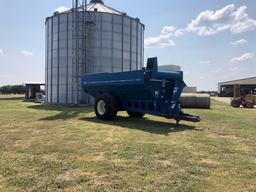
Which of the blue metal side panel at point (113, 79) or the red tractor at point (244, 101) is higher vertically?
the blue metal side panel at point (113, 79)

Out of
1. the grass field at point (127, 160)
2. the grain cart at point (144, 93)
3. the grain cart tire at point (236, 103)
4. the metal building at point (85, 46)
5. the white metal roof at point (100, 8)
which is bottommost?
the grass field at point (127, 160)

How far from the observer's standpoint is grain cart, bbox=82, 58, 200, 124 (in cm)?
1252

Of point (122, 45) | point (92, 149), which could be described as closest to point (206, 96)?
point (122, 45)

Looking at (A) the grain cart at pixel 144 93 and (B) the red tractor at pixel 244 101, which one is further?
(B) the red tractor at pixel 244 101

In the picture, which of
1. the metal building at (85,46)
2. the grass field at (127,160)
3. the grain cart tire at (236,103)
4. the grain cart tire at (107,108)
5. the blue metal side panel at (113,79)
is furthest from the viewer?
the grain cart tire at (236,103)

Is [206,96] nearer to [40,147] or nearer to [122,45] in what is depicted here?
[122,45]

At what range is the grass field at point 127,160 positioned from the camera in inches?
209

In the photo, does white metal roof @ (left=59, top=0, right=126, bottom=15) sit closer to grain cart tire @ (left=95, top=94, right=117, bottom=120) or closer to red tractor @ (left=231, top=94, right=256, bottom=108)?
grain cart tire @ (left=95, top=94, right=117, bottom=120)

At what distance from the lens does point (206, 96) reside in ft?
78.3

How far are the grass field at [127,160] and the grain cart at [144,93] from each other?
7.24 feet

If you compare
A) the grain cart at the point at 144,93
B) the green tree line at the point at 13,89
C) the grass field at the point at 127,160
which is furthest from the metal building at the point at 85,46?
the green tree line at the point at 13,89

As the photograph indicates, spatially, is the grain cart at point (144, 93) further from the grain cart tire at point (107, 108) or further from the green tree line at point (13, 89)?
the green tree line at point (13, 89)

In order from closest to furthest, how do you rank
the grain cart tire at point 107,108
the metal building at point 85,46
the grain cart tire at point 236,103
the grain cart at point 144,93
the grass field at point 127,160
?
1. the grass field at point 127,160
2. the grain cart at point 144,93
3. the grain cart tire at point 107,108
4. the metal building at point 85,46
5. the grain cart tire at point 236,103

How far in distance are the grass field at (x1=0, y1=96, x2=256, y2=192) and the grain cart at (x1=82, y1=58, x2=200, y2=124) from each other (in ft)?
7.24
